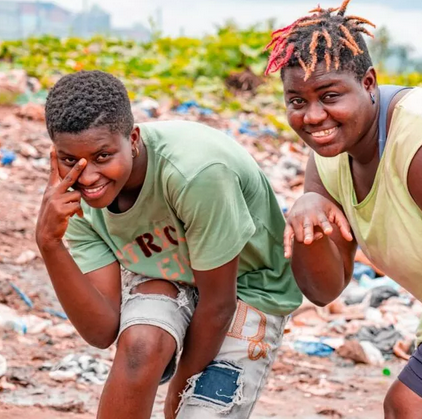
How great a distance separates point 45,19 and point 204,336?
14.4 meters

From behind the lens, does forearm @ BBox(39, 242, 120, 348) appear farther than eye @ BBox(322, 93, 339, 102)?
Yes

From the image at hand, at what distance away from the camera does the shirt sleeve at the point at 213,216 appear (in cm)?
260

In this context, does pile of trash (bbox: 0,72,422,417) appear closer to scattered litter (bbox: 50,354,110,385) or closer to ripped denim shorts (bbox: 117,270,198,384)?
scattered litter (bbox: 50,354,110,385)

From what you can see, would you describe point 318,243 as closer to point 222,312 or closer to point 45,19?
point 222,312

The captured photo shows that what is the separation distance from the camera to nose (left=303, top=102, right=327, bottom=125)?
2439 mm

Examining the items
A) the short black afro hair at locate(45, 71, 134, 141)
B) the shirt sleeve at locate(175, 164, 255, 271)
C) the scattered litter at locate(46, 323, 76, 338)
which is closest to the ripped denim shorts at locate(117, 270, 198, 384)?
the shirt sleeve at locate(175, 164, 255, 271)

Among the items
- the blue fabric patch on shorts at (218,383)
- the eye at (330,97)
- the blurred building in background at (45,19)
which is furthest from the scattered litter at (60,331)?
the blurred building in background at (45,19)

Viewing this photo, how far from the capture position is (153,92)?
9102mm

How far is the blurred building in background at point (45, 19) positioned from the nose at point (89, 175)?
484 inches

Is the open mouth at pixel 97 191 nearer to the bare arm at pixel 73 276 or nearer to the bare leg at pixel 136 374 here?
the bare arm at pixel 73 276

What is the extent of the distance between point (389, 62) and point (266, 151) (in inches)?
217

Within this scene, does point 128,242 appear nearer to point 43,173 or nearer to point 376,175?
point 376,175

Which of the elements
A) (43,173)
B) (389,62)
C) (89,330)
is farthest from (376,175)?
(389,62)

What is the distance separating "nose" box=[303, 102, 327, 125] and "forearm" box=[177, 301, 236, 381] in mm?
695
